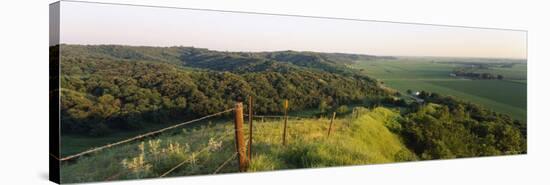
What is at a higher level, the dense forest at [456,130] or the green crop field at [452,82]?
the green crop field at [452,82]

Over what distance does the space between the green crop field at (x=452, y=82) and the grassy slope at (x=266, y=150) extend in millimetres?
546

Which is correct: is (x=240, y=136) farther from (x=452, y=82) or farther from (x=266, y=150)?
(x=452, y=82)

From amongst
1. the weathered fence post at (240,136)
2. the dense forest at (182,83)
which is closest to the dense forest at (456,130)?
the dense forest at (182,83)

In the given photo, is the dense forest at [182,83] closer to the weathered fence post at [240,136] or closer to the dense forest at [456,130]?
the weathered fence post at [240,136]

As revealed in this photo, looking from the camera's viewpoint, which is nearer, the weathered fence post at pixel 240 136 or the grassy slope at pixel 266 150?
the grassy slope at pixel 266 150

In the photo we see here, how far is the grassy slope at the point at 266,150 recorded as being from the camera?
7.77 meters

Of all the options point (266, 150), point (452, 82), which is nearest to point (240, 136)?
point (266, 150)

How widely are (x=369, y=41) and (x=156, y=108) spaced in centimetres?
334

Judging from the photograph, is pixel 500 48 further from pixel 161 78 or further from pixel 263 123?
pixel 161 78

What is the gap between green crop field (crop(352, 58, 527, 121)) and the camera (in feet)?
33.3

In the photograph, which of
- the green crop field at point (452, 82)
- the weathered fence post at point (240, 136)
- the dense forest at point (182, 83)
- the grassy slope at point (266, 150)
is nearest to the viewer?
the dense forest at point (182, 83)

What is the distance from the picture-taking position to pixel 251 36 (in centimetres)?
894

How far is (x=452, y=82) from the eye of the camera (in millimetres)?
10812

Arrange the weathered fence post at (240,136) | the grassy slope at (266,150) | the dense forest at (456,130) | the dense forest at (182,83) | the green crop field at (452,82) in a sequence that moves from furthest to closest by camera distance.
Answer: the dense forest at (456,130) < the green crop field at (452,82) < the weathered fence post at (240,136) < the grassy slope at (266,150) < the dense forest at (182,83)
